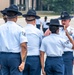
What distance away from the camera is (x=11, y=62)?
5543 mm

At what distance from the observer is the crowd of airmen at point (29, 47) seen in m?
5.58

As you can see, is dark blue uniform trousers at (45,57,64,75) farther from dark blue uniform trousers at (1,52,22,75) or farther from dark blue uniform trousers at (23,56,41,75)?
dark blue uniform trousers at (1,52,22,75)

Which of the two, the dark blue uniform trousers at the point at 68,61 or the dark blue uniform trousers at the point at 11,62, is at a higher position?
the dark blue uniform trousers at the point at 11,62

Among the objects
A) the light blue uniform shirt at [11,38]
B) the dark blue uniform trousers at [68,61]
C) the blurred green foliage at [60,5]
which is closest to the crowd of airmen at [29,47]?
the light blue uniform shirt at [11,38]

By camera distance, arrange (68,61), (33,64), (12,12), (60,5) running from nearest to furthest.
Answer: (12,12)
(33,64)
(68,61)
(60,5)

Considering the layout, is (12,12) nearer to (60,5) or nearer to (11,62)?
(11,62)

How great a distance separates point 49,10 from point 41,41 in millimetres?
72568

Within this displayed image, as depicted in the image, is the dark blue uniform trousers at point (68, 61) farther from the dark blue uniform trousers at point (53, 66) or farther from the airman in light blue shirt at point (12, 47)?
the airman in light blue shirt at point (12, 47)

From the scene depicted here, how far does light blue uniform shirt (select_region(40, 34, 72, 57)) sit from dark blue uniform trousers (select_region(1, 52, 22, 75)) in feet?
2.21

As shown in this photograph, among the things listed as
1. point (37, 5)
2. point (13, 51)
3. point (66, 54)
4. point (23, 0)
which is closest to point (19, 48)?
point (13, 51)

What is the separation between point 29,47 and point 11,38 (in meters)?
0.70

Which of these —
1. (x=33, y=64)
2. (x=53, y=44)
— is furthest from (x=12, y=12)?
(x=33, y=64)

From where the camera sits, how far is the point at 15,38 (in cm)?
558

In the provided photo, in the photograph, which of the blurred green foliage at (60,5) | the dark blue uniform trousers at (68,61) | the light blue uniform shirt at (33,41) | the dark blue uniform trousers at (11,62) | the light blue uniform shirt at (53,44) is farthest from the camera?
the blurred green foliage at (60,5)
